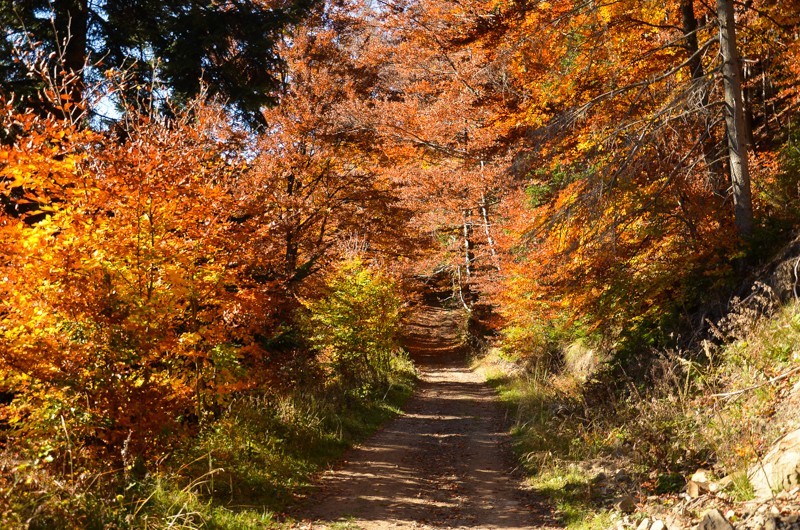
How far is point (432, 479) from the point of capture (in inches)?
344

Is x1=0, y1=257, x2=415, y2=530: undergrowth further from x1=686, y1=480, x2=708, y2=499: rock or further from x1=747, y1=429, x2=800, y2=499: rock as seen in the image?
x1=747, y1=429, x2=800, y2=499: rock

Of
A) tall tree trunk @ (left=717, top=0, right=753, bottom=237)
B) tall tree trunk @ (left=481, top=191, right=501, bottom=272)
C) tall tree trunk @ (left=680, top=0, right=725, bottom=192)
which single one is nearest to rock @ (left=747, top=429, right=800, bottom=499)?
tall tree trunk @ (left=717, top=0, right=753, bottom=237)

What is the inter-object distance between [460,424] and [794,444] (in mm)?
8818

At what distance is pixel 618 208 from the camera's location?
31.6ft

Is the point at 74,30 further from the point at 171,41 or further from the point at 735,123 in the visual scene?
the point at 735,123

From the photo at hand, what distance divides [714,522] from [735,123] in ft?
20.9

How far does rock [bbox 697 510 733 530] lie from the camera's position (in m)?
4.45

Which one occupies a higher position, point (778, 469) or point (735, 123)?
point (735, 123)

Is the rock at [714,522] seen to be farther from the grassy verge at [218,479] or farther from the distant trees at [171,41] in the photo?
the distant trees at [171,41]

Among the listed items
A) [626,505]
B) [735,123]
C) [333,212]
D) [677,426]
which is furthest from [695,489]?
[333,212]

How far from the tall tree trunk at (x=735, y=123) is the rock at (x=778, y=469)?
4.62 meters

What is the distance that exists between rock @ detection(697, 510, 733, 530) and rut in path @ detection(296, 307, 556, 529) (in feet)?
7.55

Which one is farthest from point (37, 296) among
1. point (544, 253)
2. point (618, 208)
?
point (544, 253)

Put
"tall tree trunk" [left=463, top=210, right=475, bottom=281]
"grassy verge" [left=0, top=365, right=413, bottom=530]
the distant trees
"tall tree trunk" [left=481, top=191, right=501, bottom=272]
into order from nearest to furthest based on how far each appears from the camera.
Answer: "grassy verge" [left=0, top=365, right=413, bottom=530] → the distant trees → "tall tree trunk" [left=481, top=191, right=501, bottom=272] → "tall tree trunk" [left=463, top=210, right=475, bottom=281]
